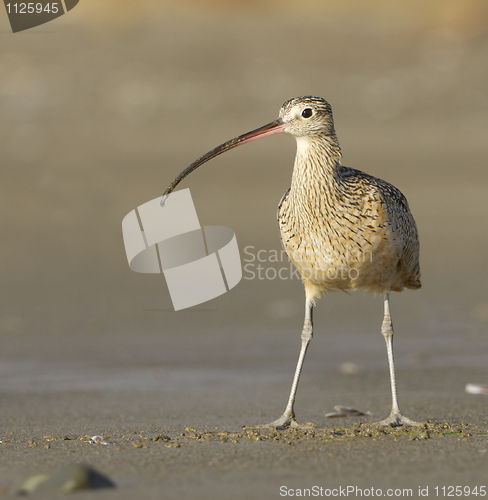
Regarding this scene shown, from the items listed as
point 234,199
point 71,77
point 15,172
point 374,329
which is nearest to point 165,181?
point 234,199

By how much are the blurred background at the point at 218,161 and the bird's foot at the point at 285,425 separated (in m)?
1.14

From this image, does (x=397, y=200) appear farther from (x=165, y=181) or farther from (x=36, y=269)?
(x=165, y=181)

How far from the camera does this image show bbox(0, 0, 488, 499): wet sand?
449 centimetres

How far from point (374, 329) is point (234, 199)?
23.7 ft

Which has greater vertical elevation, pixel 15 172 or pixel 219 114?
pixel 219 114

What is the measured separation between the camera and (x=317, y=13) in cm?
2355

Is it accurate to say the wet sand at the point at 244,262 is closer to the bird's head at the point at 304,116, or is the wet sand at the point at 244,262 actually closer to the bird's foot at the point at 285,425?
the bird's foot at the point at 285,425

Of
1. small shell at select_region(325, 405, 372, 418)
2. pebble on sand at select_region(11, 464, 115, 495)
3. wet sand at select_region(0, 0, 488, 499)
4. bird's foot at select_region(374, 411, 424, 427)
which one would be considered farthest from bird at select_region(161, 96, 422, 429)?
pebble on sand at select_region(11, 464, 115, 495)

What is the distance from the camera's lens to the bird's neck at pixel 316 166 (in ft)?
18.9

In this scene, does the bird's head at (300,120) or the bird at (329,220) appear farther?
the bird's head at (300,120)

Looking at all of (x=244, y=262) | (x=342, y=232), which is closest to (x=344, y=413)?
(x=342, y=232)

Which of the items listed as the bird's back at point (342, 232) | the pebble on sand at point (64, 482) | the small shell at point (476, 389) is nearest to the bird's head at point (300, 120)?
the bird's back at point (342, 232)

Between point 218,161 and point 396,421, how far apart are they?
13.1 metres

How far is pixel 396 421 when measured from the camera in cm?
543
